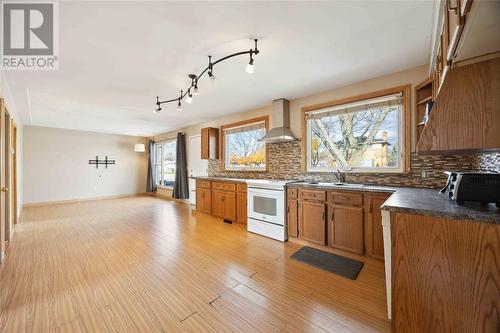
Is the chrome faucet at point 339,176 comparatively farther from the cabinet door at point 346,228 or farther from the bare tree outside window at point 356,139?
the cabinet door at point 346,228

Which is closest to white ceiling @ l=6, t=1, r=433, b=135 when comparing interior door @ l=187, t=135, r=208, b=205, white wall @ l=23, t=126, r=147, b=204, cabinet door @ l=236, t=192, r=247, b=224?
cabinet door @ l=236, t=192, r=247, b=224

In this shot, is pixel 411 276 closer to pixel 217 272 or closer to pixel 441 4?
pixel 217 272

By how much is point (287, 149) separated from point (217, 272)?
2512 millimetres

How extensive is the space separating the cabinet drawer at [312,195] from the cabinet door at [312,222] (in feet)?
0.24

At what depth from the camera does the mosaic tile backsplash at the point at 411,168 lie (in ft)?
7.22

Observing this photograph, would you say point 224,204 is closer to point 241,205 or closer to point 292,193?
point 241,205

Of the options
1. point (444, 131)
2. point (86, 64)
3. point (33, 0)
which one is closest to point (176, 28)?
point (33, 0)

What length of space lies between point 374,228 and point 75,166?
8552 mm

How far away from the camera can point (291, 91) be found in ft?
11.3

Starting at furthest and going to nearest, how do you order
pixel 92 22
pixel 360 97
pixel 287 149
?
1. pixel 287 149
2. pixel 360 97
3. pixel 92 22

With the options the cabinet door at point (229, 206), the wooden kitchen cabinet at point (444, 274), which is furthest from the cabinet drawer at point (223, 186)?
the wooden kitchen cabinet at point (444, 274)

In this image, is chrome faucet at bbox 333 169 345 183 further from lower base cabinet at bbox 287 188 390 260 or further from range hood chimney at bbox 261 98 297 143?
range hood chimney at bbox 261 98 297 143

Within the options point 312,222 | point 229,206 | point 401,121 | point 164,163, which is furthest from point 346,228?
point 164,163

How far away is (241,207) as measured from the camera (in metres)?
3.93
